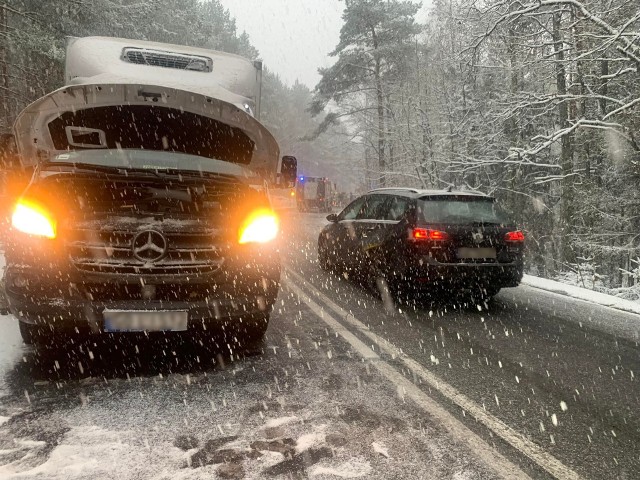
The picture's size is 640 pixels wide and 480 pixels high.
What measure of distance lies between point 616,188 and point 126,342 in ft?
55.7

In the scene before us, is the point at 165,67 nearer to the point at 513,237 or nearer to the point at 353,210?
the point at 353,210

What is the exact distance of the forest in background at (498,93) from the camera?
1141cm

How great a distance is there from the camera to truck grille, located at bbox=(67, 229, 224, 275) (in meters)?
3.72

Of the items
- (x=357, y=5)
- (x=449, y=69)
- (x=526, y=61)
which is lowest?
(x=526, y=61)

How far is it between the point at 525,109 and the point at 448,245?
8.61 m

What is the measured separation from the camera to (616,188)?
1667cm

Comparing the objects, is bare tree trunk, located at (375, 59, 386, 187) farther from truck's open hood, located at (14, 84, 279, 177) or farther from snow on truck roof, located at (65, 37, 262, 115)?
truck's open hood, located at (14, 84, 279, 177)

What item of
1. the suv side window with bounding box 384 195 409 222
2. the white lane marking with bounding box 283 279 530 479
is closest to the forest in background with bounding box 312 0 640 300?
the suv side window with bounding box 384 195 409 222

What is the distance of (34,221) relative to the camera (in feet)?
12.3

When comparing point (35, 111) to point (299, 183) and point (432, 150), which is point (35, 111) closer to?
point (432, 150)

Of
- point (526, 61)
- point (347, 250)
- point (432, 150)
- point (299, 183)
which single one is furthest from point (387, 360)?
point (299, 183)

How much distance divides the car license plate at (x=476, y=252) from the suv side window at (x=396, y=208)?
40.7 inches

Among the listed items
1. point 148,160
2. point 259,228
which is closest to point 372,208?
point 259,228

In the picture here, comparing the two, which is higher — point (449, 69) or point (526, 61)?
point (449, 69)
